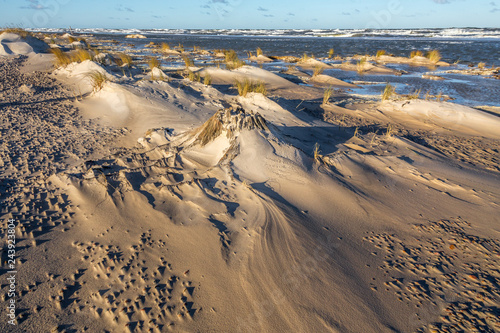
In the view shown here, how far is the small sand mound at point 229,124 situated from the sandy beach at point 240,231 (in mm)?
18

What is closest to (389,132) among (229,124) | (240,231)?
(229,124)

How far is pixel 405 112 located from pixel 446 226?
532 centimetres

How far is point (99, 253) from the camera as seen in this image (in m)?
2.24

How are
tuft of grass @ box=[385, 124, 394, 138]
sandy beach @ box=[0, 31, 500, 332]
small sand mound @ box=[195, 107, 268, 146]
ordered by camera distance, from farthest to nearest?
tuft of grass @ box=[385, 124, 394, 138], small sand mound @ box=[195, 107, 268, 146], sandy beach @ box=[0, 31, 500, 332]

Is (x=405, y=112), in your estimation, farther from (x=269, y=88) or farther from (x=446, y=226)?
(x=446, y=226)

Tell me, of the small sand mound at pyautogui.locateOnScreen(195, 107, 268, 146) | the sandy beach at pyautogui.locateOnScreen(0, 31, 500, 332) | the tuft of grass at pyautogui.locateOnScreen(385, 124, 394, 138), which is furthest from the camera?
the tuft of grass at pyautogui.locateOnScreen(385, 124, 394, 138)

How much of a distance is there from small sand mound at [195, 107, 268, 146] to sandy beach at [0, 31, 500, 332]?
0.02m

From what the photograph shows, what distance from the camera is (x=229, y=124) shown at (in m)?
3.60

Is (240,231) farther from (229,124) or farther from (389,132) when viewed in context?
(389,132)

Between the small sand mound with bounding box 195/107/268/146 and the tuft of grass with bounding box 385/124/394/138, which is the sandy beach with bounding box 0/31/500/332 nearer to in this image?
the small sand mound with bounding box 195/107/268/146

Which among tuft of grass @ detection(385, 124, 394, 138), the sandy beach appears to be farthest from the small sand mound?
tuft of grass @ detection(385, 124, 394, 138)

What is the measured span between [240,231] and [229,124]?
161 cm

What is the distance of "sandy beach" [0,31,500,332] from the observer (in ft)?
6.07

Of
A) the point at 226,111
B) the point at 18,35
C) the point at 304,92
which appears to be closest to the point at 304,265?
the point at 226,111
